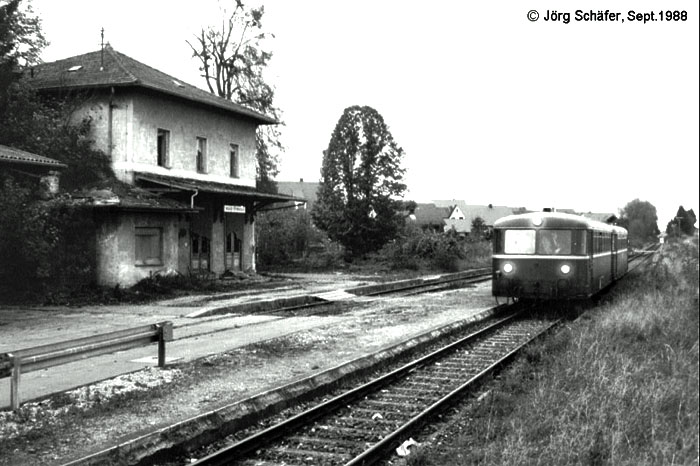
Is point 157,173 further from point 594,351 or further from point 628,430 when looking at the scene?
point 628,430

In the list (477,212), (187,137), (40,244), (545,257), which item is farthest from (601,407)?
(477,212)

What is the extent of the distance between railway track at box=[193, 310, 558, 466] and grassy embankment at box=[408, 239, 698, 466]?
45 cm

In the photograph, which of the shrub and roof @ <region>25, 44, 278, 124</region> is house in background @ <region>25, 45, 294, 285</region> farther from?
the shrub

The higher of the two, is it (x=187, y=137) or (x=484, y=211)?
(x=484, y=211)

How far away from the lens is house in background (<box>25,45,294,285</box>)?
22141mm

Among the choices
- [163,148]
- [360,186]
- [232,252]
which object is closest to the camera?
[163,148]

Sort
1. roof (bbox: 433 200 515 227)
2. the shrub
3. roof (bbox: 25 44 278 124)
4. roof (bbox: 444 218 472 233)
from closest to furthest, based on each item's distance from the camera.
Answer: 1. the shrub
2. roof (bbox: 25 44 278 124)
3. roof (bbox: 444 218 472 233)
4. roof (bbox: 433 200 515 227)

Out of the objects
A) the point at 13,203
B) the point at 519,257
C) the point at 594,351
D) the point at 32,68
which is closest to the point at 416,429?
the point at 594,351

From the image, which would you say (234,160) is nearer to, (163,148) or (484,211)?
(163,148)

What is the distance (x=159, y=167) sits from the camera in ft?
81.6

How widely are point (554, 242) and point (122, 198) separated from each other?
12727mm

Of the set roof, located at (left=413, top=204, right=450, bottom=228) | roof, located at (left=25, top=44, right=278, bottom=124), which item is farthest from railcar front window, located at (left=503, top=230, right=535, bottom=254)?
roof, located at (left=413, top=204, right=450, bottom=228)

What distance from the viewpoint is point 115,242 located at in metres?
21.7

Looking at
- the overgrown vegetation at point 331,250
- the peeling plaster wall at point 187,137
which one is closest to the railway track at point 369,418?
the peeling plaster wall at point 187,137
